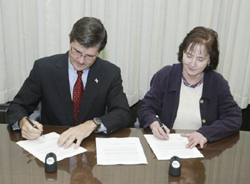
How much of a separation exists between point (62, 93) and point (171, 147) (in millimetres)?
880

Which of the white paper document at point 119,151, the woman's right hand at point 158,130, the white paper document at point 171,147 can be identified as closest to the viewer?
the white paper document at point 119,151

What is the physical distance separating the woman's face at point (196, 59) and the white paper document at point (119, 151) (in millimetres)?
700

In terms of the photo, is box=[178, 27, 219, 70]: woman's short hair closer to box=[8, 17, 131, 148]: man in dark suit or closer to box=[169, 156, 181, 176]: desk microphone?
box=[8, 17, 131, 148]: man in dark suit

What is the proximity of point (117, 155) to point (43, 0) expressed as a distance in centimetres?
178

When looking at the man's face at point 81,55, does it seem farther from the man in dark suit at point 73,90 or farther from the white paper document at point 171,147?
the white paper document at point 171,147

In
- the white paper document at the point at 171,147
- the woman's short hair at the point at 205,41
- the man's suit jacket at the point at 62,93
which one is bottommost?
the white paper document at the point at 171,147

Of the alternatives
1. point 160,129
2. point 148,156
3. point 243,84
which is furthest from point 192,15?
point 148,156

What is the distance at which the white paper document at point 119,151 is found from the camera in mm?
1638

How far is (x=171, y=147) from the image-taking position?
72.3 inches

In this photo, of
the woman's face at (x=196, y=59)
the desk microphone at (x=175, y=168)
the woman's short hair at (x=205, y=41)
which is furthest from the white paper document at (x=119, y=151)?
the woman's short hair at (x=205, y=41)

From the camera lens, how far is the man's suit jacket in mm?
2232

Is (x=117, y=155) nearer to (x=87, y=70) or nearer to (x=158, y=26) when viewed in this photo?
(x=87, y=70)

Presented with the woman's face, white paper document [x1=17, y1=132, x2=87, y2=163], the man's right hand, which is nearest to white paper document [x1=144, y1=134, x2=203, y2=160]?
white paper document [x1=17, y1=132, x2=87, y2=163]

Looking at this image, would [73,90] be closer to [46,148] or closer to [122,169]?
[46,148]
